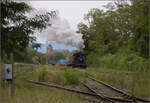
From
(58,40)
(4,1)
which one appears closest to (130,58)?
(58,40)

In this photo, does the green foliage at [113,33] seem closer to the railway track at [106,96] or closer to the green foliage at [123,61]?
the green foliage at [123,61]

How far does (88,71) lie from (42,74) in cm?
445

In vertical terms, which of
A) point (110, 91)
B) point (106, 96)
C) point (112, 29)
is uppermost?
point (112, 29)

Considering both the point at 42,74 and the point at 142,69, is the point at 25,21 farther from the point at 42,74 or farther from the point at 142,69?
the point at 142,69

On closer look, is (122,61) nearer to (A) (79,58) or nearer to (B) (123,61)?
(B) (123,61)

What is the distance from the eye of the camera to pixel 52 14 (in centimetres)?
642

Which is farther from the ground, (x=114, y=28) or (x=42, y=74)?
(x=114, y=28)

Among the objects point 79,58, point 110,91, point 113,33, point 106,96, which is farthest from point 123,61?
point 79,58

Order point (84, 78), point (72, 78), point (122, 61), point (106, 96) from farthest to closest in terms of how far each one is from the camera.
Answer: point (72, 78) < point (122, 61) < point (84, 78) < point (106, 96)

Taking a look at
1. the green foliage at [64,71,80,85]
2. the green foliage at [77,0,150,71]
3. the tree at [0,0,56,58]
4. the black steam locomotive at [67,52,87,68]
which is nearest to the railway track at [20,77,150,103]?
the green foliage at [64,71,80,85]

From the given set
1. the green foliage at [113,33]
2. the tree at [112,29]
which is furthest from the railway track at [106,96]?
the tree at [112,29]

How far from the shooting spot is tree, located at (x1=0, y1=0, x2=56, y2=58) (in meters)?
6.24

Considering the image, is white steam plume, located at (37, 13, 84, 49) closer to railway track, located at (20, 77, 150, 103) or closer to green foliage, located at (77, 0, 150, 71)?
green foliage, located at (77, 0, 150, 71)

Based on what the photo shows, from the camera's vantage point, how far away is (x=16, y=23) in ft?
21.0
